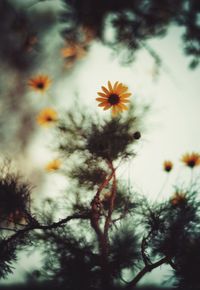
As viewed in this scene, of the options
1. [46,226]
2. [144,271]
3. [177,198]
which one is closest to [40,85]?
[46,226]

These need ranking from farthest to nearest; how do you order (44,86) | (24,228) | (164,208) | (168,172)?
(168,172) → (44,86) → (164,208) → (24,228)

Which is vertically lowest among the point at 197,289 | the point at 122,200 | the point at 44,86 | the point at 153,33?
the point at 197,289

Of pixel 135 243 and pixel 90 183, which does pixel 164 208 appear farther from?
pixel 90 183

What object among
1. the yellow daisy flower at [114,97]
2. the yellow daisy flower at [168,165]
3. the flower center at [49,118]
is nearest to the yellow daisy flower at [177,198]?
the yellow daisy flower at [168,165]

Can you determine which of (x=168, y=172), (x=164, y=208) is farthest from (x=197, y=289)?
(x=168, y=172)

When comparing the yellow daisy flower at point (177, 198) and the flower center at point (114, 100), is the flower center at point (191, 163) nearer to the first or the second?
the yellow daisy flower at point (177, 198)

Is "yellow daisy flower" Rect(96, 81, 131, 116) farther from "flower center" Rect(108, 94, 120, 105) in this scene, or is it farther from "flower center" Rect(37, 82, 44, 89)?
"flower center" Rect(37, 82, 44, 89)

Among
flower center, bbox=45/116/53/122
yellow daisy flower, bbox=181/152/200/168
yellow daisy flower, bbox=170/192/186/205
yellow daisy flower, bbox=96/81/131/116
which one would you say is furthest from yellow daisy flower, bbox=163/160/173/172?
flower center, bbox=45/116/53/122
